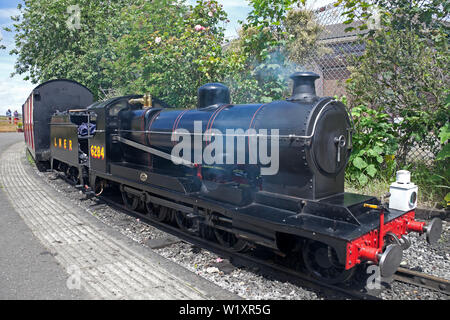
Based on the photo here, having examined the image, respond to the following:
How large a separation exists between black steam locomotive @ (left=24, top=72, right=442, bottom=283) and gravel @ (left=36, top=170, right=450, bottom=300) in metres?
0.34

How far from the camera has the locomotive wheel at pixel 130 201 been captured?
7.12 m

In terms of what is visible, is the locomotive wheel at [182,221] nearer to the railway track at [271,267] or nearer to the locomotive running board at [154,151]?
the railway track at [271,267]

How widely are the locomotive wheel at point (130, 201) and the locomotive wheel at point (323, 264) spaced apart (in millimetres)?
3966

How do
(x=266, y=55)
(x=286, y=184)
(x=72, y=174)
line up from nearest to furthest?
(x=286, y=184) < (x=266, y=55) < (x=72, y=174)

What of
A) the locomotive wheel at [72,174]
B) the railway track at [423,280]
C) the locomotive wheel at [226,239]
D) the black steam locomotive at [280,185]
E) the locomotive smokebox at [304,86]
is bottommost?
the railway track at [423,280]

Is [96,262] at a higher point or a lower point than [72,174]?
lower

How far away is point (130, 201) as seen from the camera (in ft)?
25.0

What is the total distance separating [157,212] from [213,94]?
277 centimetres

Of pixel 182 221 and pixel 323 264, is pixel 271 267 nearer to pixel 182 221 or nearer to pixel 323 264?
pixel 323 264

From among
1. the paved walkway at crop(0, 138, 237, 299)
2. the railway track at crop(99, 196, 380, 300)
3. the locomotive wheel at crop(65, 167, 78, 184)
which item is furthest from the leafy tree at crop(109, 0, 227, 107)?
the railway track at crop(99, 196, 380, 300)

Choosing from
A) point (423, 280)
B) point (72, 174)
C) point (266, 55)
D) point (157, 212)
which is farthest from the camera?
point (72, 174)

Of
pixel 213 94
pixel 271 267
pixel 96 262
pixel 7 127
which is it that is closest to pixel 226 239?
pixel 271 267

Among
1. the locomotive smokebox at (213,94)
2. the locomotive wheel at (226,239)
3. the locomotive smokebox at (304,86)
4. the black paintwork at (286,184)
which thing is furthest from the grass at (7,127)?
the locomotive smokebox at (304,86)
